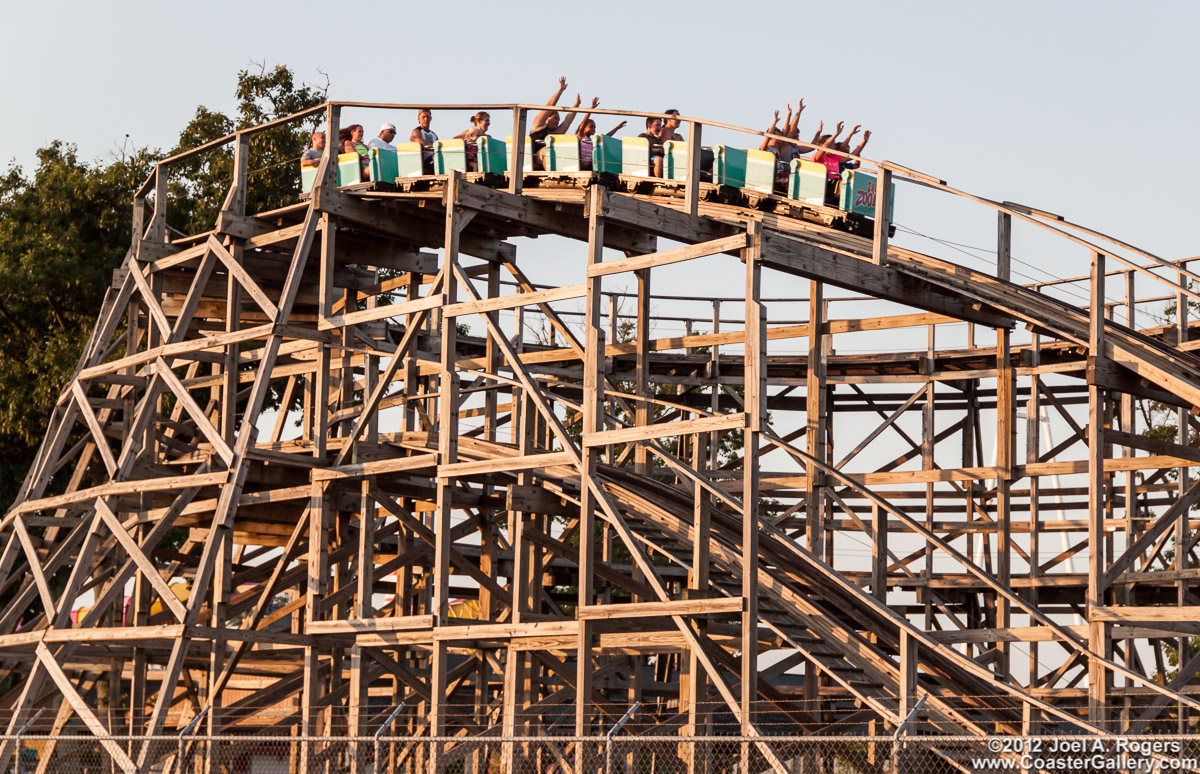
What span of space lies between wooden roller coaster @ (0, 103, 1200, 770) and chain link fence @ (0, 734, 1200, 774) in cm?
34

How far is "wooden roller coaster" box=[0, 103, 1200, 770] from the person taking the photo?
635 inches

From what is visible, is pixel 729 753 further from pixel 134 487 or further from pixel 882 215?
pixel 134 487

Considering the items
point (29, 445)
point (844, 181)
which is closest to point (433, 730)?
point (844, 181)

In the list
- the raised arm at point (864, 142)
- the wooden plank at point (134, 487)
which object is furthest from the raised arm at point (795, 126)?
the wooden plank at point (134, 487)

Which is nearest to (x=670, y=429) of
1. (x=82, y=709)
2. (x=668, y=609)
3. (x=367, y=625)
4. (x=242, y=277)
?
(x=668, y=609)

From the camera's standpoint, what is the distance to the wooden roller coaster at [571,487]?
52.9 feet

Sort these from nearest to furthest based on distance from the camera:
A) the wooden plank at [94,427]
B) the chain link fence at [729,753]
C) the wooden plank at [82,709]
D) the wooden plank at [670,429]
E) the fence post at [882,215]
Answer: the chain link fence at [729,753], the wooden plank at [670,429], the fence post at [882,215], the wooden plank at [82,709], the wooden plank at [94,427]

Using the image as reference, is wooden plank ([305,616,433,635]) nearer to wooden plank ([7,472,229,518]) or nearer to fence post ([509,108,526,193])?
wooden plank ([7,472,229,518])

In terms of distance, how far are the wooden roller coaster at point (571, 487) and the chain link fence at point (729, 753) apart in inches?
13.6

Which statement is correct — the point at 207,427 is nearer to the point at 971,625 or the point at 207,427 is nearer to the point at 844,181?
the point at 844,181

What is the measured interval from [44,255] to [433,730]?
1599 centimetres

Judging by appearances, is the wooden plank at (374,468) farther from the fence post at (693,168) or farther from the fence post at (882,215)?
the fence post at (882,215)

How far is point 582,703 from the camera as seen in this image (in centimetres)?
1576

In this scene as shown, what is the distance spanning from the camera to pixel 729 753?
19.7 m
